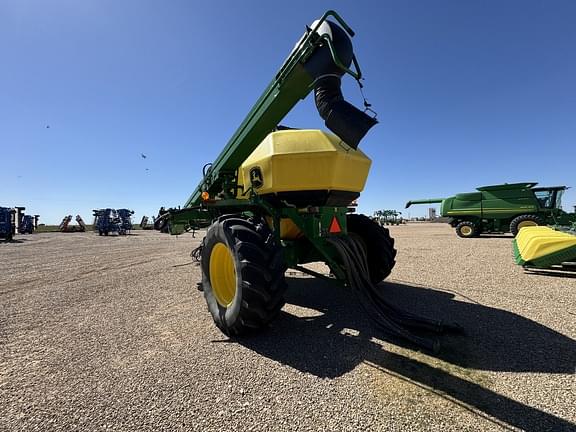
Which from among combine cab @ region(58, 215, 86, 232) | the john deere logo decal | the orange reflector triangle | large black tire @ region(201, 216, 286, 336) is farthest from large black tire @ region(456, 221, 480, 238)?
combine cab @ region(58, 215, 86, 232)

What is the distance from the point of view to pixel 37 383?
2.43 meters

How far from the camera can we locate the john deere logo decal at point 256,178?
3826 millimetres

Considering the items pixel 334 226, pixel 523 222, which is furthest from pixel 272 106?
pixel 523 222

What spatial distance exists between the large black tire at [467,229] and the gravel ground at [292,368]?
40.4ft

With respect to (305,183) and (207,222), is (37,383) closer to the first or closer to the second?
(305,183)

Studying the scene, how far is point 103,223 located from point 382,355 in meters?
31.5

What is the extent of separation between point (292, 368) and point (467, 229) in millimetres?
16591

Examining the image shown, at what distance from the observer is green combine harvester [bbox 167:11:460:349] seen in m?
3.04

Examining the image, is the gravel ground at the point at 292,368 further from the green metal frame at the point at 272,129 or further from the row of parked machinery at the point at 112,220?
the row of parked machinery at the point at 112,220

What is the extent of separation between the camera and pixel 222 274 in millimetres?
4051

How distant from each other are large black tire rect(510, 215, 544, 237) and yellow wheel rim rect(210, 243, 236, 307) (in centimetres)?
1495

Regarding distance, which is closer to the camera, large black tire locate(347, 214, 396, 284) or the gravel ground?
the gravel ground

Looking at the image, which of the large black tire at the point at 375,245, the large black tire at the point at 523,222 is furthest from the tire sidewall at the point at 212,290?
the large black tire at the point at 523,222

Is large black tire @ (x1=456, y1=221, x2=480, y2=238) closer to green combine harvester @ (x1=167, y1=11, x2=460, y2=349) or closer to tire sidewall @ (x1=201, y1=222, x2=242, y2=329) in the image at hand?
green combine harvester @ (x1=167, y1=11, x2=460, y2=349)
